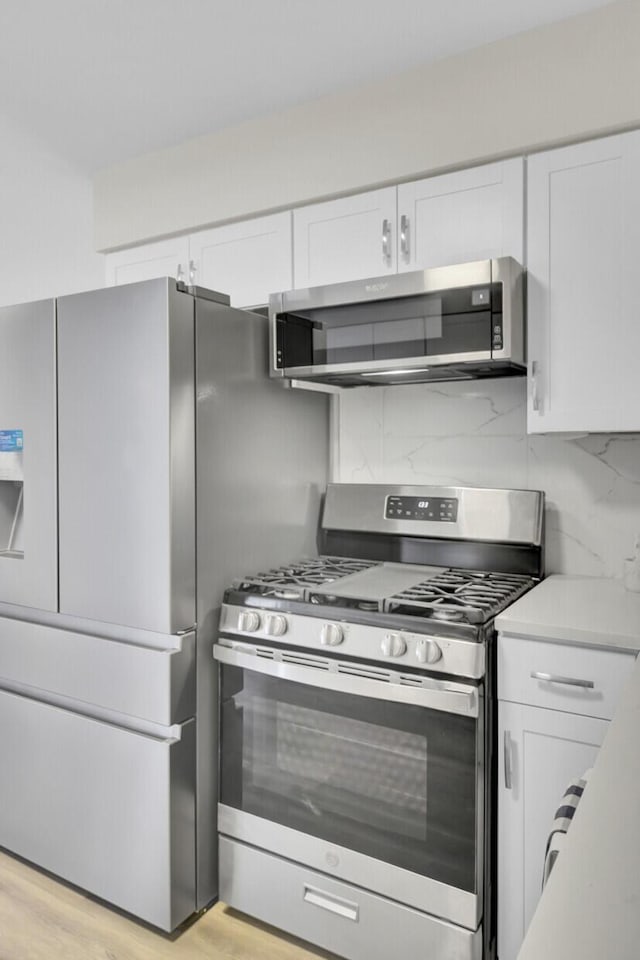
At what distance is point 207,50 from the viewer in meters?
1.97

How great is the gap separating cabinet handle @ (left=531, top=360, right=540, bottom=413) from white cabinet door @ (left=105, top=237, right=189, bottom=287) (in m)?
1.34

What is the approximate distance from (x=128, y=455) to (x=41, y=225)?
1.90 metres

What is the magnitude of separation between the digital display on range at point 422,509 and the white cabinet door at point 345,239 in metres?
0.76

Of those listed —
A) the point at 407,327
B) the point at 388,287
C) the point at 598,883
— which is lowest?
the point at 598,883

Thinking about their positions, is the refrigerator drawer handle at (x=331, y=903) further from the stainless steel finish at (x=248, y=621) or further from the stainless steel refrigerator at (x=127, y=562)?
the stainless steel finish at (x=248, y=621)

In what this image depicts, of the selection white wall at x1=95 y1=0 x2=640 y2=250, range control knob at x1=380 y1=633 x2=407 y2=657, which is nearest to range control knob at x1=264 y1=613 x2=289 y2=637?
range control knob at x1=380 y1=633 x2=407 y2=657

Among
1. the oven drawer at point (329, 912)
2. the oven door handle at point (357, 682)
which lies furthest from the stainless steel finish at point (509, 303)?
the oven drawer at point (329, 912)

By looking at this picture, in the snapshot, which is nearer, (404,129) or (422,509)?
(404,129)

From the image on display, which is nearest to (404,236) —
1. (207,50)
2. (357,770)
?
(207,50)

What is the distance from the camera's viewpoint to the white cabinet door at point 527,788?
1572mm

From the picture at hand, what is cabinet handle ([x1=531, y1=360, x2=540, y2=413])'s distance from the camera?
1904 millimetres

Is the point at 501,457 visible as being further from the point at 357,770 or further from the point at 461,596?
the point at 357,770

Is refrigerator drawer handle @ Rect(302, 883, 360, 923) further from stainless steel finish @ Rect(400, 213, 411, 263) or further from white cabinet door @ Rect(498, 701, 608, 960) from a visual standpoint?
stainless steel finish @ Rect(400, 213, 411, 263)

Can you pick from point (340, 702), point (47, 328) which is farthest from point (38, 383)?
point (340, 702)
